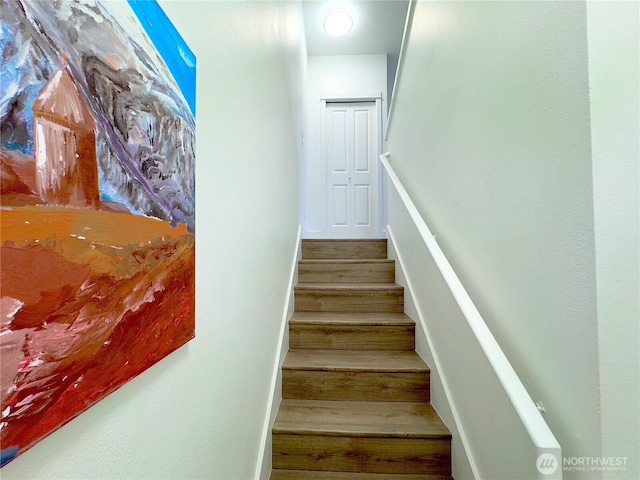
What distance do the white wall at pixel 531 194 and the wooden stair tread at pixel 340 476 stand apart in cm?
90

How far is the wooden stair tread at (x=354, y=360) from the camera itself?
5.22 feet

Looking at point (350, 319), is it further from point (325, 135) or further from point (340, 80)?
point (340, 80)

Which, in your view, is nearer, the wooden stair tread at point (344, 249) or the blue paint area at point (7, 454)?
the blue paint area at point (7, 454)

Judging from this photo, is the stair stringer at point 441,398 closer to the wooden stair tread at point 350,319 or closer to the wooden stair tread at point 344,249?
the wooden stair tread at point 350,319

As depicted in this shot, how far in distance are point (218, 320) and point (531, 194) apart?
0.91 meters

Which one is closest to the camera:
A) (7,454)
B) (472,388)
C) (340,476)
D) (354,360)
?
(7,454)

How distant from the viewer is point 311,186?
3889mm

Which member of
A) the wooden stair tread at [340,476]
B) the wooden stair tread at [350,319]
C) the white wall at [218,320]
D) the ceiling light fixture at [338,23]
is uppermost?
the ceiling light fixture at [338,23]

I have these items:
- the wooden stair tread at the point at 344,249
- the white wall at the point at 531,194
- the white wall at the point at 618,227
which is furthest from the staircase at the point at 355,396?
the white wall at the point at 618,227

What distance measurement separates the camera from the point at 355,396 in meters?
1.60

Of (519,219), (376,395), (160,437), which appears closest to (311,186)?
(376,395)

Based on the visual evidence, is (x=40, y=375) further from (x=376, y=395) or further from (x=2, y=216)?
(x=376, y=395)

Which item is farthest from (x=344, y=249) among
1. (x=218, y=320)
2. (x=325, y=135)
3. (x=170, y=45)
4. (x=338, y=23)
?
(x=338, y=23)

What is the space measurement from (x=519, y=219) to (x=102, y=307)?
0.96 m
